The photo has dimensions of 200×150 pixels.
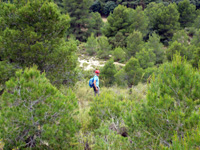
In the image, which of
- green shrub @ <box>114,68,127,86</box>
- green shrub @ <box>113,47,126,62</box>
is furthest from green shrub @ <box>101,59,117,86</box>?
green shrub @ <box>113,47,126,62</box>

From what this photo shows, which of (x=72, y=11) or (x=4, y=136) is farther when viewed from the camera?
(x=72, y=11)

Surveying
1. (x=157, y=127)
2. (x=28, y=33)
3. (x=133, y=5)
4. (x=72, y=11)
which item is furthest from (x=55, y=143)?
(x=133, y=5)

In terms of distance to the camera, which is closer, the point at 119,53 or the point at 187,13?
the point at 119,53

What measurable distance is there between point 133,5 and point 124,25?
22096mm

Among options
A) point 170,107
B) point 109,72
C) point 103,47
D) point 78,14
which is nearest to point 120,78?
point 109,72

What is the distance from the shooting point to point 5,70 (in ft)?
17.0

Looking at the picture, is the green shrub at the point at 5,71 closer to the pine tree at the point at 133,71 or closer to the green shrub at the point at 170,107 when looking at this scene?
the green shrub at the point at 170,107

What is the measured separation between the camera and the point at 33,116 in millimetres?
2826

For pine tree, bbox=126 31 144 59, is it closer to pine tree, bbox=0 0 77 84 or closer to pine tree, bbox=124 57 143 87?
pine tree, bbox=124 57 143 87

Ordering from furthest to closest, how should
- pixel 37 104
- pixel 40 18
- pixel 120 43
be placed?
pixel 120 43
pixel 40 18
pixel 37 104

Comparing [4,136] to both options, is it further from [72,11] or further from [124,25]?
[72,11]

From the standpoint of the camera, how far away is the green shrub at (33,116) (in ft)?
8.82

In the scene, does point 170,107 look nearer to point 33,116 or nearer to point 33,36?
point 33,116

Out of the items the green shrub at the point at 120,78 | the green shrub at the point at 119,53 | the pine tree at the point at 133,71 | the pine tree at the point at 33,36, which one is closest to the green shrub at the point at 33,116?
the pine tree at the point at 33,36
